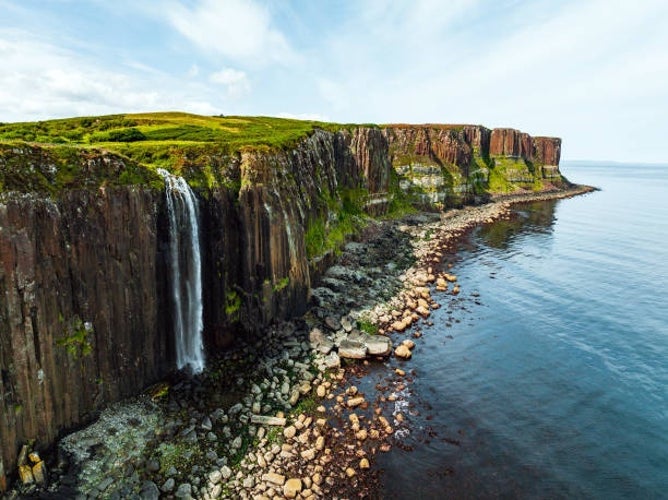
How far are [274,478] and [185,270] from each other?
1522 centimetres

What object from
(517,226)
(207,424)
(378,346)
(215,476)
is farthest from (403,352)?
(517,226)

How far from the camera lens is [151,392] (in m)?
26.5

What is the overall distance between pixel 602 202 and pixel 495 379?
13274 cm

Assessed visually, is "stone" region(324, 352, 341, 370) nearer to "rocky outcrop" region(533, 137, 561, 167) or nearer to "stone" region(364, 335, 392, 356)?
"stone" region(364, 335, 392, 356)

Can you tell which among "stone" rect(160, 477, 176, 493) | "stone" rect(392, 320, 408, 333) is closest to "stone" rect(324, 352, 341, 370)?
"stone" rect(392, 320, 408, 333)

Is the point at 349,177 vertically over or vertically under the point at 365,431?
over

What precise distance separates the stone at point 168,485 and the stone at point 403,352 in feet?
64.3

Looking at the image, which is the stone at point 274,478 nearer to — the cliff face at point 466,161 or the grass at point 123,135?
the grass at point 123,135

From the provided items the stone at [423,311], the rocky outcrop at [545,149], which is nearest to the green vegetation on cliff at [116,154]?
the stone at [423,311]

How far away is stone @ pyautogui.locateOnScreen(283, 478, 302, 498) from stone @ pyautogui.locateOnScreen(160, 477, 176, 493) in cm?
574

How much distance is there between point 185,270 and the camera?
29359 mm

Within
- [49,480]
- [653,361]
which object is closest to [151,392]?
[49,480]

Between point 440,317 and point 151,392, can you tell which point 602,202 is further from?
point 151,392

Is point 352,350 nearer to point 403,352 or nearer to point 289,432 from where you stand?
point 403,352
